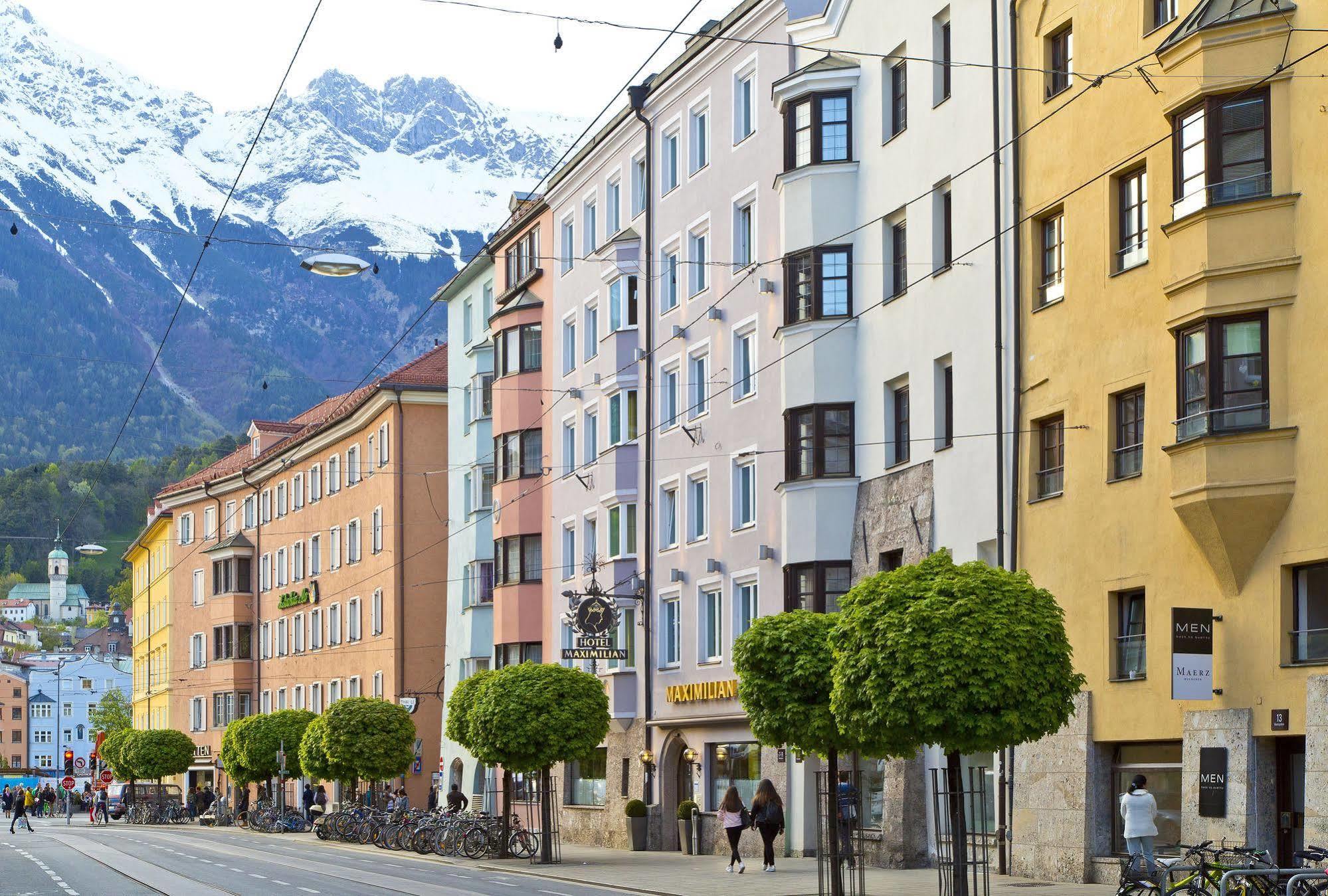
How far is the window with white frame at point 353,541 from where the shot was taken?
8406 centimetres

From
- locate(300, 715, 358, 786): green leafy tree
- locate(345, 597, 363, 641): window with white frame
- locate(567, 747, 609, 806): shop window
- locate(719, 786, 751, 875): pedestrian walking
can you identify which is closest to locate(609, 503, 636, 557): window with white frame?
locate(567, 747, 609, 806): shop window

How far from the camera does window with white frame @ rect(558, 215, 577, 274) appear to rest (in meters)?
62.8

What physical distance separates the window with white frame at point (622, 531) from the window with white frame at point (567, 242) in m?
9.28

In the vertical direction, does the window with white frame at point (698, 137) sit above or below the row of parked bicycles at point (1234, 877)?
above

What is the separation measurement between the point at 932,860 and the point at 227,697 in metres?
68.2

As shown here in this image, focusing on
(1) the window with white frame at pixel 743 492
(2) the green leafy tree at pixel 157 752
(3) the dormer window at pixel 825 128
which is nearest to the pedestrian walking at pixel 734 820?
(1) the window with white frame at pixel 743 492

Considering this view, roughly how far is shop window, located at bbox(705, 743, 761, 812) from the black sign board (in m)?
18.1

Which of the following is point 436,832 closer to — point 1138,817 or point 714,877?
point 714,877

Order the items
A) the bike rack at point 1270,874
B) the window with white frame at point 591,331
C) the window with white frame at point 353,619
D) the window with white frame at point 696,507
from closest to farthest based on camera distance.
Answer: the bike rack at point 1270,874 < the window with white frame at point 696,507 < the window with white frame at point 591,331 < the window with white frame at point 353,619

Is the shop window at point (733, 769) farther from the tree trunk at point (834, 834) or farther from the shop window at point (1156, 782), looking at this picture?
the tree trunk at point (834, 834)

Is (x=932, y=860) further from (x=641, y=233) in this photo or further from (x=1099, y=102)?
(x=641, y=233)

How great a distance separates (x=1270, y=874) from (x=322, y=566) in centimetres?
7189

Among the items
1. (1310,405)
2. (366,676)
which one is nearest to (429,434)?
(366,676)

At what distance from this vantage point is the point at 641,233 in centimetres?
5659
